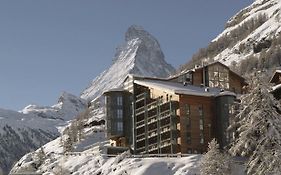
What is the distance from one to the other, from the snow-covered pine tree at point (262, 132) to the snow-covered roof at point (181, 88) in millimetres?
62164

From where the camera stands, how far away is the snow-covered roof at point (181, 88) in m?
98.3

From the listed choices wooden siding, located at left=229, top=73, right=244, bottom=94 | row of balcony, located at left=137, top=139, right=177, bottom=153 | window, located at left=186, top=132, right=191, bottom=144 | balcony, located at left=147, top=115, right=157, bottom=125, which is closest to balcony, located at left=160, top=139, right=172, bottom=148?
row of balcony, located at left=137, top=139, right=177, bottom=153

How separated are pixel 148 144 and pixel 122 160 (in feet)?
48.4

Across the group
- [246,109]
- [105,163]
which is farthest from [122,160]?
[246,109]

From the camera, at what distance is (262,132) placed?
3397 cm

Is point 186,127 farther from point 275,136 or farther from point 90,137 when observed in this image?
point 90,137

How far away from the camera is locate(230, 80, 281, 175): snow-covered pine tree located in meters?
33.7

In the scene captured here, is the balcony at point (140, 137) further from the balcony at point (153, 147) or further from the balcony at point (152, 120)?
the balcony at point (153, 147)

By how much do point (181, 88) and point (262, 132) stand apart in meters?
68.9

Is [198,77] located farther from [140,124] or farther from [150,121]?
[150,121]

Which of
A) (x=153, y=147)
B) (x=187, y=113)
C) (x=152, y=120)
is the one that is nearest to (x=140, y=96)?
(x=152, y=120)

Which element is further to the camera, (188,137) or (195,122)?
(195,122)

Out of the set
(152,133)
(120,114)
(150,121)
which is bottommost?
(152,133)

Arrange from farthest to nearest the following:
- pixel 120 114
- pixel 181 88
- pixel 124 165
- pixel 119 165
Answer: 1. pixel 120 114
2. pixel 181 88
3. pixel 119 165
4. pixel 124 165
